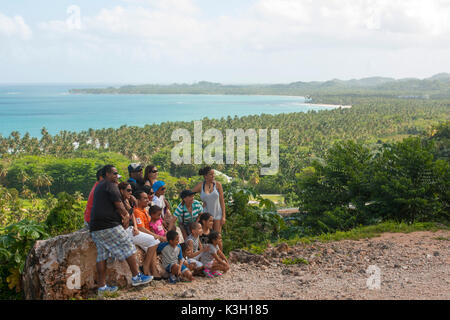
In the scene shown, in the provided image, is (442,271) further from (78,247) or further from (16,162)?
(16,162)

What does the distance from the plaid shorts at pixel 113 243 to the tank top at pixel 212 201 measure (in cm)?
164

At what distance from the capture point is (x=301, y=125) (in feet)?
347

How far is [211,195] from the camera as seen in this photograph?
664 cm

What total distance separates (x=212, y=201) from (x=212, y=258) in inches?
38.9

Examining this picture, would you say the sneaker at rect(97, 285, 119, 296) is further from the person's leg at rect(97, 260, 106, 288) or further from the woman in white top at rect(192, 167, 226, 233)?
the woman in white top at rect(192, 167, 226, 233)

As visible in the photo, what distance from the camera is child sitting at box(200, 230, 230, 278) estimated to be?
5945 millimetres

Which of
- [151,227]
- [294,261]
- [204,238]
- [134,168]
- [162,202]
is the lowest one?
[294,261]

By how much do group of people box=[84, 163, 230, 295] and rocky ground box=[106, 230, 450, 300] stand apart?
214 mm

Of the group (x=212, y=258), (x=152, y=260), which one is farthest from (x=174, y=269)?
(x=212, y=258)

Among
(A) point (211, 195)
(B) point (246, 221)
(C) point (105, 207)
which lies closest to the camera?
(C) point (105, 207)

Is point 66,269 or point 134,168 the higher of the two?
point 134,168

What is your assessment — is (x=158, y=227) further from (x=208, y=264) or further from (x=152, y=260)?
(x=208, y=264)
